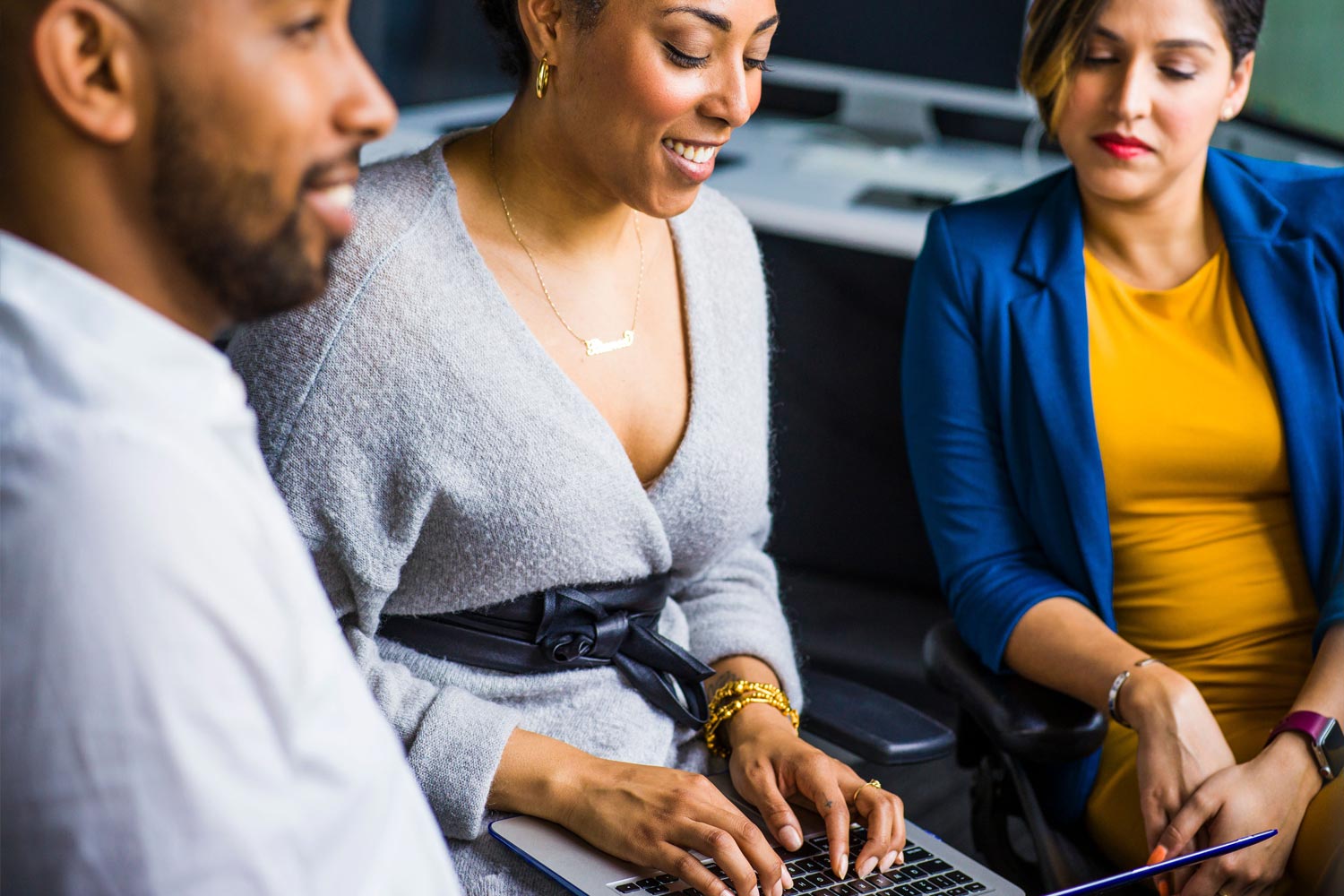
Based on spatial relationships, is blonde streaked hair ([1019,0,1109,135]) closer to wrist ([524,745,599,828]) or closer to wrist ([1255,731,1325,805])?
wrist ([1255,731,1325,805])

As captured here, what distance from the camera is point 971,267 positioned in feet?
4.75

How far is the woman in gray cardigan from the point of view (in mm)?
1093

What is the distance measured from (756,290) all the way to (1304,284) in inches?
21.3

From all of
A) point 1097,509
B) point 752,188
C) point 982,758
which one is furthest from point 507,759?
point 752,188

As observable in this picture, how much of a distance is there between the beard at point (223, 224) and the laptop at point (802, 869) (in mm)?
546

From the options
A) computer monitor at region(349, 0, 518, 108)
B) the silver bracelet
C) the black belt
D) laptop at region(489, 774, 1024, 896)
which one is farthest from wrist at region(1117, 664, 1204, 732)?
computer monitor at region(349, 0, 518, 108)

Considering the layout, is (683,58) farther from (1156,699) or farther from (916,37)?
(916,37)

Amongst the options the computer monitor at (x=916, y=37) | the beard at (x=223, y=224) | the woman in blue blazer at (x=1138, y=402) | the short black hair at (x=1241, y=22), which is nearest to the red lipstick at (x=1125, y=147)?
the woman in blue blazer at (x=1138, y=402)

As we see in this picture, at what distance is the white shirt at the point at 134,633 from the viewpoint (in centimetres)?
54

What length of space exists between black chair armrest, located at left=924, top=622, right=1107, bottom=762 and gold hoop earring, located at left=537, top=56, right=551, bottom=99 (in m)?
0.65

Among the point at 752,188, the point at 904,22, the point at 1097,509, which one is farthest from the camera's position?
the point at 904,22

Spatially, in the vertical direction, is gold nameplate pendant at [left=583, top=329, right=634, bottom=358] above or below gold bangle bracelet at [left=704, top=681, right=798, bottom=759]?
above

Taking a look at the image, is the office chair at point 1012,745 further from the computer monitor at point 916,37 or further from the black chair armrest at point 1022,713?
the computer monitor at point 916,37

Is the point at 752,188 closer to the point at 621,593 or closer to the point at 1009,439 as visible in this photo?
the point at 1009,439
